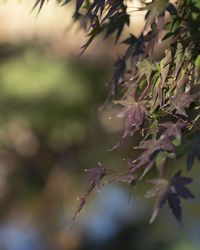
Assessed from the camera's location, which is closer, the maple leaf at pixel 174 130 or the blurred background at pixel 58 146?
the maple leaf at pixel 174 130

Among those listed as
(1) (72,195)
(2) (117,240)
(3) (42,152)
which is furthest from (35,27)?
(2) (117,240)

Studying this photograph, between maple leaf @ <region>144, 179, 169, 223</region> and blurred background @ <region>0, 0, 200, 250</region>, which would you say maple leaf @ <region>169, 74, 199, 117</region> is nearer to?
maple leaf @ <region>144, 179, 169, 223</region>

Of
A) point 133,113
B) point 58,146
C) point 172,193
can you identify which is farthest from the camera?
point 58,146

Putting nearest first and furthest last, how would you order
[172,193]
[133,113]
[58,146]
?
[172,193]
[133,113]
[58,146]

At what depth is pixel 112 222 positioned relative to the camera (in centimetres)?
421

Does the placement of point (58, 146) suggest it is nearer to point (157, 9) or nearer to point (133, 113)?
point (133, 113)

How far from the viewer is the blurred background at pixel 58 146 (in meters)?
3.38

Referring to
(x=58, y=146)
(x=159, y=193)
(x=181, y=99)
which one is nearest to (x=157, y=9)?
(x=181, y=99)

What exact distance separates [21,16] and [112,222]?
230 cm

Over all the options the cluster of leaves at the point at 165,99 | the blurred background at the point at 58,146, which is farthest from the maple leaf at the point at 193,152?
the blurred background at the point at 58,146

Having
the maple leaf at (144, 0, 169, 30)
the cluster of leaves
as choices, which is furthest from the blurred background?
the maple leaf at (144, 0, 169, 30)

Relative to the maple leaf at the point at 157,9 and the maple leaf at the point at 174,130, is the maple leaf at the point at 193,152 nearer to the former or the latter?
the maple leaf at the point at 174,130

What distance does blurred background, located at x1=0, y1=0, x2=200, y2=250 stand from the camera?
3.38 m

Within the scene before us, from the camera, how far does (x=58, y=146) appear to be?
12.9ft
